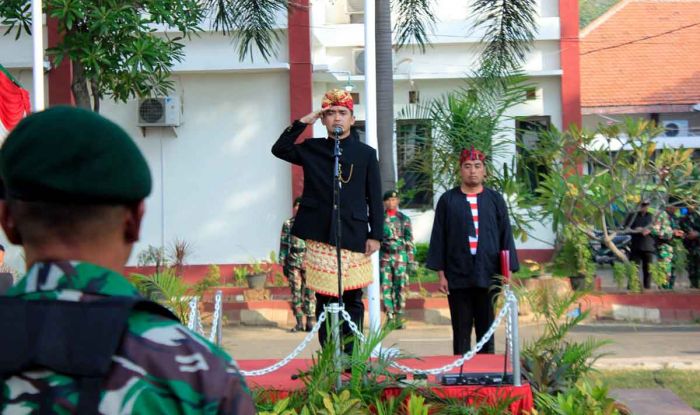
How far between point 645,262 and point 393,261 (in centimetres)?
510

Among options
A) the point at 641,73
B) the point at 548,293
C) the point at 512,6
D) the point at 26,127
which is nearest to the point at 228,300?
the point at 512,6

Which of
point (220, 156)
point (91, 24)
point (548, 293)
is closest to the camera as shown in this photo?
point (548, 293)

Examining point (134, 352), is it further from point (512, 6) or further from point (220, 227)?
point (220, 227)

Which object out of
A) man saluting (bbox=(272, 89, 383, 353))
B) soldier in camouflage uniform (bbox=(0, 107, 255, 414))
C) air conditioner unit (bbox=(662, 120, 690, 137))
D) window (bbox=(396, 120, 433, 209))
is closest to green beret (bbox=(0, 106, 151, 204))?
soldier in camouflage uniform (bbox=(0, 107, 255, 414))

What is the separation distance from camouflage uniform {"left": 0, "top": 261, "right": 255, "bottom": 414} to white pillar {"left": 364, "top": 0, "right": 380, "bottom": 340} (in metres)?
5.61

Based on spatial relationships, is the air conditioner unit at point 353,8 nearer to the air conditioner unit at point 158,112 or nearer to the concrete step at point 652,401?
the air conditioner unit at point 158,112

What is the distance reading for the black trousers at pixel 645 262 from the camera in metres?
16.3

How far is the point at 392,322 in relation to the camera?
20.0 ft

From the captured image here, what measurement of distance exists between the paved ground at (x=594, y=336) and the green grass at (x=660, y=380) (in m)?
0.33

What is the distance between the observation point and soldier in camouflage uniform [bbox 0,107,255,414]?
1.73 m

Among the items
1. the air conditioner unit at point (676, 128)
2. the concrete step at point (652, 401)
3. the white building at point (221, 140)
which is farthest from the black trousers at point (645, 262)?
the air conditioner unit at point (676, 128)

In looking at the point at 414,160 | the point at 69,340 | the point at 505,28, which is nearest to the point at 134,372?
the point at 69,340

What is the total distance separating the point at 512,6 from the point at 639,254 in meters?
6.02

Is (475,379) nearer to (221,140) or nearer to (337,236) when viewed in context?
(337,236)
